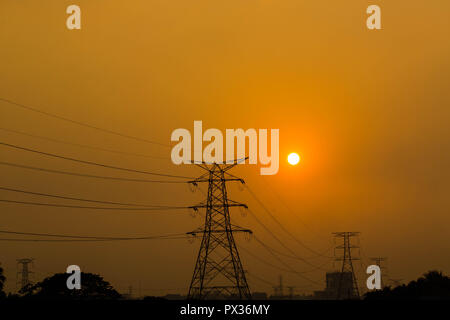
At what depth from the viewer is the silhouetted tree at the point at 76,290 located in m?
104

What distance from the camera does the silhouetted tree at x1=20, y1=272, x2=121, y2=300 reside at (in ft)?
341

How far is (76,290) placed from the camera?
10612cm

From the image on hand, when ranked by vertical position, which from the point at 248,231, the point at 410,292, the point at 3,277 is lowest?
the point at 410,292
